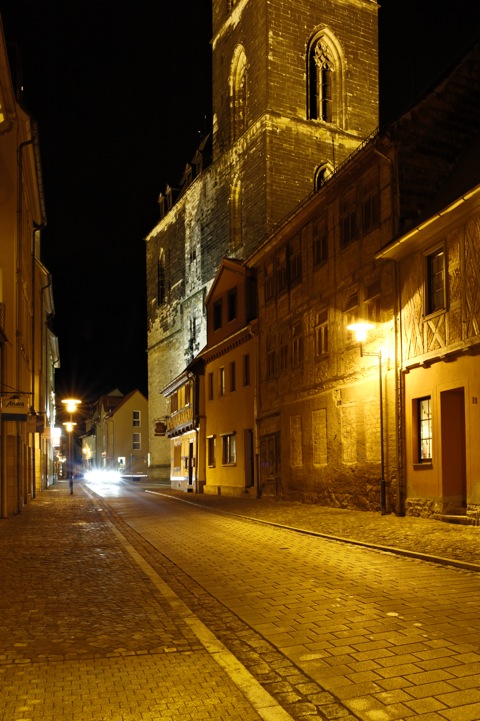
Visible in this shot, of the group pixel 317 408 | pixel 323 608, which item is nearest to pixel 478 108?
pixel 317 408

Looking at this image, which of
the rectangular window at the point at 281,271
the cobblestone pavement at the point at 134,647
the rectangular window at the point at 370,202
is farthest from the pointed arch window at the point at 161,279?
the cobblestone pavement at the point at 134,647

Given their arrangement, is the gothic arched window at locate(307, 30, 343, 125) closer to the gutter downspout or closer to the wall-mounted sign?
the gutter downspout

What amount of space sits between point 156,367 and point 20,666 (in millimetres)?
56576

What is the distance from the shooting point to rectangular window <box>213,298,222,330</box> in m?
34.8

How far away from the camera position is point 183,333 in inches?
2181

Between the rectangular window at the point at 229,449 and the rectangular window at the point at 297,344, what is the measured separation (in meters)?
8.05

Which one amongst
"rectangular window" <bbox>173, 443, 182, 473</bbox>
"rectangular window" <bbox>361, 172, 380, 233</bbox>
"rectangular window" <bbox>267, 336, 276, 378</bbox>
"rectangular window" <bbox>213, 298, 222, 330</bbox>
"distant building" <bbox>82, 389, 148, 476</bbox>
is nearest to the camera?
"rectangular window" <bbox>361, 172, 380, 233</bbox>

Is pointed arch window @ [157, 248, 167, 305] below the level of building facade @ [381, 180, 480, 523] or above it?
above

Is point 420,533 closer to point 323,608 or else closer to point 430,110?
point 323,608

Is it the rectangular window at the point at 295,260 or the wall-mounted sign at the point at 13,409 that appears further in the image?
the rectangular window at the point at 295,260

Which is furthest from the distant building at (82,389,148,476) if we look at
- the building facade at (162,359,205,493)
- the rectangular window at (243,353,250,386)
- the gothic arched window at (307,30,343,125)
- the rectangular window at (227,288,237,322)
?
the rectangular window at (243,353,250,386)

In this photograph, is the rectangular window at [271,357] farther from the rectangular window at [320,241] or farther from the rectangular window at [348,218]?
the rectangular window at [348,218]

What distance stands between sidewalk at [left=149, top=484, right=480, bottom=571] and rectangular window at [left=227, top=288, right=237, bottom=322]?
40.1ft

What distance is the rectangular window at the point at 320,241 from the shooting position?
2275 cm
